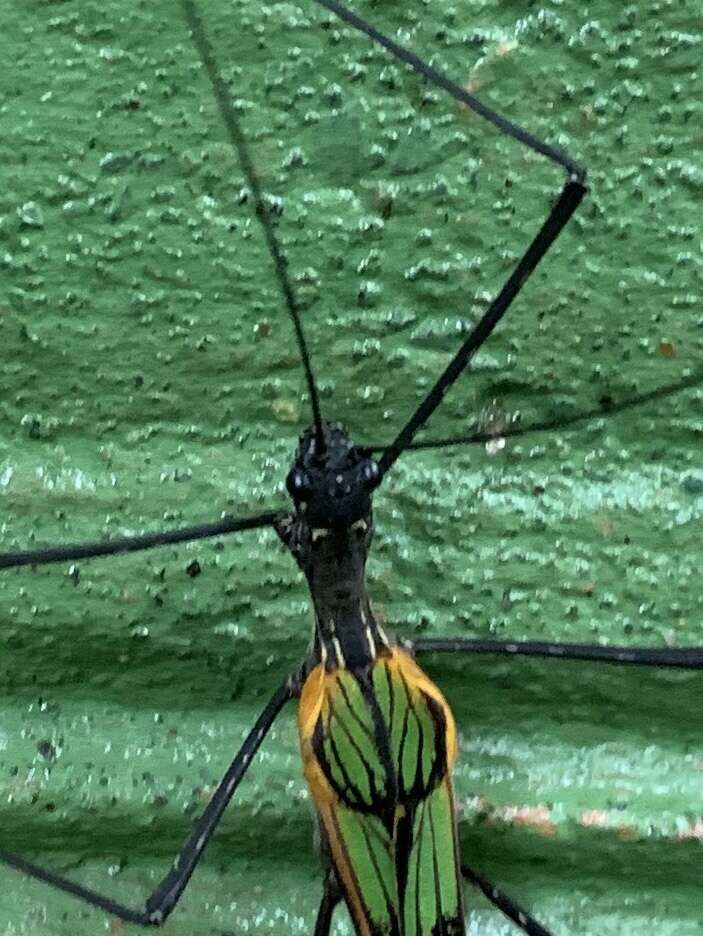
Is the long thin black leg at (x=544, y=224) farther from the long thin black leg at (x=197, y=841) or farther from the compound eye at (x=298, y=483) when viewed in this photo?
the long thin black leg at (x=197, y=841)

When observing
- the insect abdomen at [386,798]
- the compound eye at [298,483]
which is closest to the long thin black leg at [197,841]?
the insect abdomen at [386,798]

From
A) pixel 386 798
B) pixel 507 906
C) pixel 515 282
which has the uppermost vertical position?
pixel 515 282

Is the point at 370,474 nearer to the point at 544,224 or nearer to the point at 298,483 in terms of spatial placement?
the point at 298,483

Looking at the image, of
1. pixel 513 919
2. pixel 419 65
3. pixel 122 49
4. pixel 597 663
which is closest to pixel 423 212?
pixel 419 65

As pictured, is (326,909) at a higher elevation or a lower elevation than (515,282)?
lower

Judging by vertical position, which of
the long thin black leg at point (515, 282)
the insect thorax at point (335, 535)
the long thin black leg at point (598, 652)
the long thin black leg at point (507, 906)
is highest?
the long thin black leg at point (515, 282)

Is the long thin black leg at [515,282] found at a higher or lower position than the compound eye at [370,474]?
higher

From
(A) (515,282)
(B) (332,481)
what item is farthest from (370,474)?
(A) (515,282)
